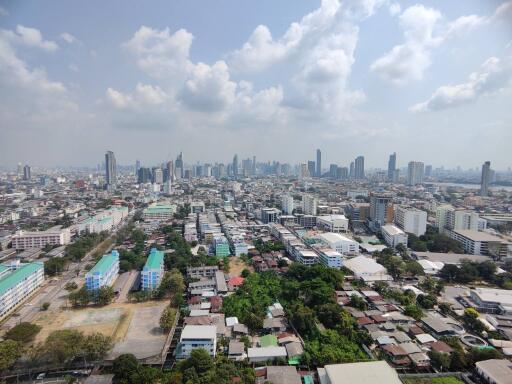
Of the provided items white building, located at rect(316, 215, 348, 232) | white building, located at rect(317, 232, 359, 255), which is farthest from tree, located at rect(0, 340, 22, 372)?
white building, located at rect(316, 215, 348, 232)

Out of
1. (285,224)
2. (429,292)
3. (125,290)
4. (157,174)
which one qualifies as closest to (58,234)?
(125,290)

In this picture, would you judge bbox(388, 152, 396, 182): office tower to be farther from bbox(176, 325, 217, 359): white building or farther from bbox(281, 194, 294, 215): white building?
bbox(176, 325, 217, 359): white building

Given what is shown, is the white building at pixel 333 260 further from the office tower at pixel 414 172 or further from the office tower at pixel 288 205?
the office tower at pixel 414 172

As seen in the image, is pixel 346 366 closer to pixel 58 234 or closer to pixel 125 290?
pixel 125 290

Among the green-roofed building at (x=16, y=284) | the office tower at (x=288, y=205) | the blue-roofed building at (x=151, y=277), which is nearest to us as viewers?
the green-roofed building at (x=16, y=284)

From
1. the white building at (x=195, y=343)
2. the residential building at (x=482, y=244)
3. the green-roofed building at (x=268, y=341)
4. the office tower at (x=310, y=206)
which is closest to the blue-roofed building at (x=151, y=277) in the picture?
the white building at (x=195, y=343)

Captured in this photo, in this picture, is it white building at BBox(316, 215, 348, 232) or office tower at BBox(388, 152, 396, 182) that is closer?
white building at BBox(316, 215, 348, 232)

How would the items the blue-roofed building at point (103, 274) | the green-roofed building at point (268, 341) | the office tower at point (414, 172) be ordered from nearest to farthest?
1. the green-roofed building at point (268, 341)
2. the blue-roofed building at point (103, 274)
3. the office tower at point (414, 172)
